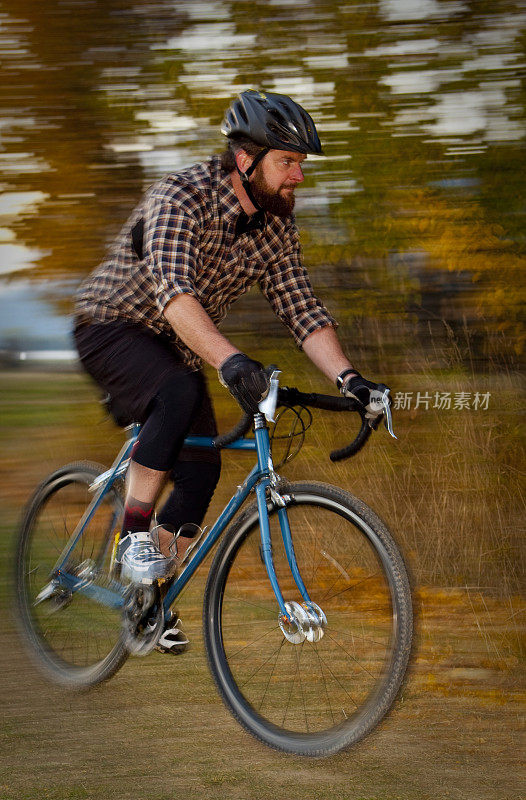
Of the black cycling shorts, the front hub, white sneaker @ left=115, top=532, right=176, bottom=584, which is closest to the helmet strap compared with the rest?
the black cycling shorts

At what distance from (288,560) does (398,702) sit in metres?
0.63

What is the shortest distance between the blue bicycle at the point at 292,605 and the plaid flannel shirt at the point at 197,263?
0.46 meters

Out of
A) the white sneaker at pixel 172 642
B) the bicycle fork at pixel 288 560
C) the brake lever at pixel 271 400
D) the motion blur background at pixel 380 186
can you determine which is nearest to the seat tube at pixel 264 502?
the bicycle fork at pixel 288 560

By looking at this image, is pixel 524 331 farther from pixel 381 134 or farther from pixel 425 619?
pixel 425 619

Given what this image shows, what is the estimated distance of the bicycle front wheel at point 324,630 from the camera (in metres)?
2.71

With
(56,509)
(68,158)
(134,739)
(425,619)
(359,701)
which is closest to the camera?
(359,701)

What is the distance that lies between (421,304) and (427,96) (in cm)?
103

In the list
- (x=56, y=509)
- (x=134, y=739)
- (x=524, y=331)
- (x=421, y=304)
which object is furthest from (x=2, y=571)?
(x=524, y=331)

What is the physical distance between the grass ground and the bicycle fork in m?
0.33

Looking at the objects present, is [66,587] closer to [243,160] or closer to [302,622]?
[302,622]

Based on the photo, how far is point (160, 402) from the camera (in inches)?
115

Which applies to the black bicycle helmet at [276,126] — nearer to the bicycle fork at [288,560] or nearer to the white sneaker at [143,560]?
the bicycle fork at [288,560]

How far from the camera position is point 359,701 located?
2.86 m

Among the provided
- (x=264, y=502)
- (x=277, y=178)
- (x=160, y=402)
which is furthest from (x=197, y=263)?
(x=264, y=502)
